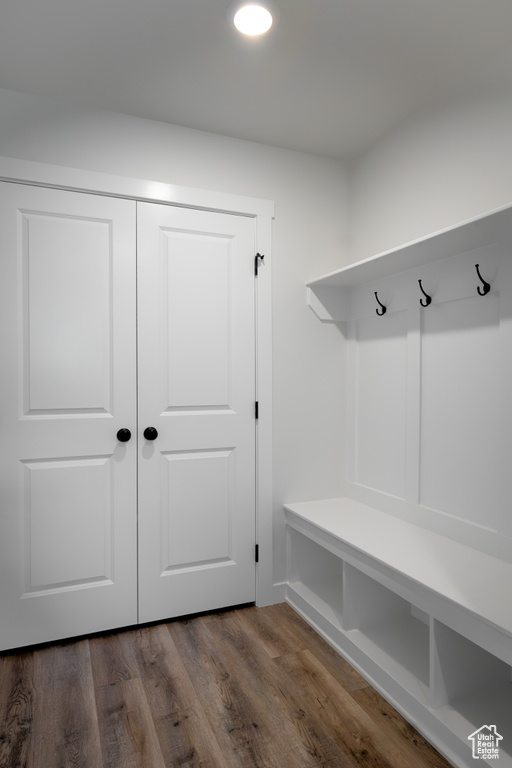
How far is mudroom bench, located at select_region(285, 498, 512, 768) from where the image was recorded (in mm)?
1536

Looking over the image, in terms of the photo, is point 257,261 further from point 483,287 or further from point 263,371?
point 483,287

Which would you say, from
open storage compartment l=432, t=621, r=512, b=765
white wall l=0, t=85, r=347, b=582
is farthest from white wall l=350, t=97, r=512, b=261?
open storage compartment l=432, t=621, r=512, b=765

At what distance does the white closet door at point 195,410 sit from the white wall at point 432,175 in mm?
702

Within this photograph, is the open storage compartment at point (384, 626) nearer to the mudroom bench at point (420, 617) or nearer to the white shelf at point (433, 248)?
the mudroom bench at point (420, 617)

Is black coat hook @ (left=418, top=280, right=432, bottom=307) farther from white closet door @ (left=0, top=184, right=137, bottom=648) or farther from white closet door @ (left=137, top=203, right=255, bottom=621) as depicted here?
white closet door @ (left=0, top=184, right=137, bottom=648)

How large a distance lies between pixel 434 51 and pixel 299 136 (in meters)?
0.81

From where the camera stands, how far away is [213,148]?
2520 mm

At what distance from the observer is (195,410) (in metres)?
2.50

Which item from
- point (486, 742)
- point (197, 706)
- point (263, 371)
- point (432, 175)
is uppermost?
point (432, 175)

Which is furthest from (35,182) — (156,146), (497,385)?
(497,385)

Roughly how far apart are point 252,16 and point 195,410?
1.64 meters

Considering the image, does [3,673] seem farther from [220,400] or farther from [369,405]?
[369,405]

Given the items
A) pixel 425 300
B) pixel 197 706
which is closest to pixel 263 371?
pixel 425 300

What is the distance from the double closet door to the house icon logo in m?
1.30
